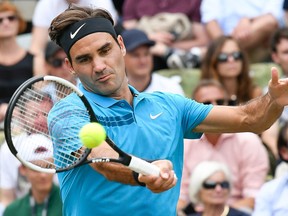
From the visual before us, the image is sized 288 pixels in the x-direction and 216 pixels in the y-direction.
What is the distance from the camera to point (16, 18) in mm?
9578

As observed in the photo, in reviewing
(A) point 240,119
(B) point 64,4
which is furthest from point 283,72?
(A) point 240,119

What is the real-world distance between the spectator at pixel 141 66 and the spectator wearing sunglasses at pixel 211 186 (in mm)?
1346

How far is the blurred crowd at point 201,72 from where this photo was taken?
7.64 meters

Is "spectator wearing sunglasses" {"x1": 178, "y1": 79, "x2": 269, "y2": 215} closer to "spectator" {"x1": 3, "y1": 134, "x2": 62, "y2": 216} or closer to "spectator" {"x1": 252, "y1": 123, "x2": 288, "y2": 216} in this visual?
"spectator" {"x1": 252, "y1": 123, "x2": 288, "y2": 216}

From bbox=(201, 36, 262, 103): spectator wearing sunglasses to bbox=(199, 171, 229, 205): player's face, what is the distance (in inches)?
67.6

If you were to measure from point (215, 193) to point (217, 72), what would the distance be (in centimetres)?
200

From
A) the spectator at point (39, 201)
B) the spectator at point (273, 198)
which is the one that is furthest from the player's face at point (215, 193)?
the spectator at point (39, 201)

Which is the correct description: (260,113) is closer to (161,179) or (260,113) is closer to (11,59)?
(161,179)

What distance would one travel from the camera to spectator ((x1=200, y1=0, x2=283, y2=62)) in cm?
984

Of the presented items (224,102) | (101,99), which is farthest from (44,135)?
(224,102)

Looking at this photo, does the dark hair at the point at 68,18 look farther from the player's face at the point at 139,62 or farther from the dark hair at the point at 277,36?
the dark hair at the point at 277,36

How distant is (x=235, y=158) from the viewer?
8.19 m

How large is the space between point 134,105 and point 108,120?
19 centimetres

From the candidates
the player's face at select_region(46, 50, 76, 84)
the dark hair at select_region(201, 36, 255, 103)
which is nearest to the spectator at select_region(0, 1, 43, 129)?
the player's face at select_region(46, 50, 76, 84)
